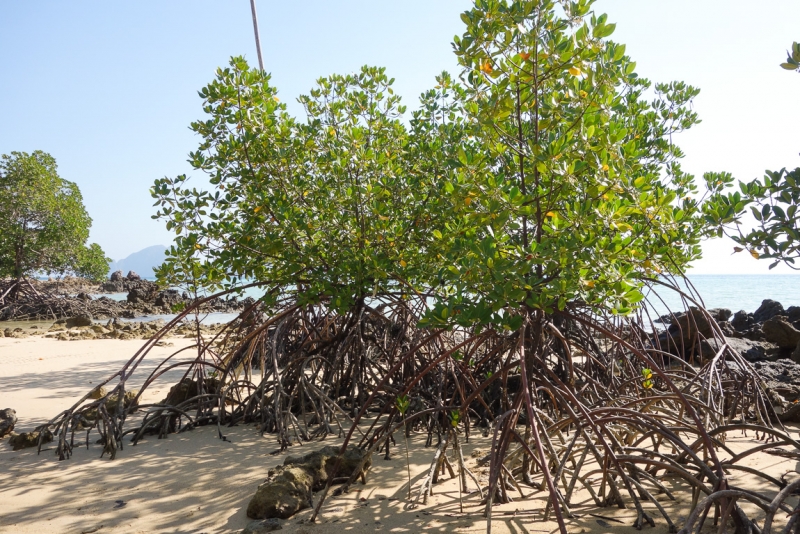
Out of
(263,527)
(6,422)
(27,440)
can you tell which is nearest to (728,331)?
(263,527)

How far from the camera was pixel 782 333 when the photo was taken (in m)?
7.36

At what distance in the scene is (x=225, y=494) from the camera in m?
3.21

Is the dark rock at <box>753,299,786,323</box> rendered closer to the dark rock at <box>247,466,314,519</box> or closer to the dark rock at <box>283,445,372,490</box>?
the dark rock at <box>283,445,372,490</box>

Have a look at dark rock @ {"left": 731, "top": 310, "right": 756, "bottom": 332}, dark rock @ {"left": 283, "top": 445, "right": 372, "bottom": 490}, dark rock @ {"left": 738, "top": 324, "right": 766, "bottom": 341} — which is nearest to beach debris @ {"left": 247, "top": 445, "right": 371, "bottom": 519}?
dark rock @ {"left": 283, "top": 445, "right": 372, "bottom": 490}

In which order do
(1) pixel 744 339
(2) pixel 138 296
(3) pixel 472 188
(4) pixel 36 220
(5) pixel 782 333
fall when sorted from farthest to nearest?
(2) pixel 138 296 → (4) pixel 36 220 → (1) pixel 744 339 → (5) pixel 782 333 → (3) pixel 472 188

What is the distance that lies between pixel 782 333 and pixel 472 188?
22.0ft

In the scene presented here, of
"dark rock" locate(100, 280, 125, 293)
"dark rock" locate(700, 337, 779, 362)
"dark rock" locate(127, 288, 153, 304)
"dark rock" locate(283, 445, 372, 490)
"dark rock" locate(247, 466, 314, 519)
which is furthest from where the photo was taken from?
"dark rock" locate(100, 280, 125, 293)

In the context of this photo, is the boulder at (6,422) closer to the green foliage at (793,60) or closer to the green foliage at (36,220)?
the green foliage at (793,60)

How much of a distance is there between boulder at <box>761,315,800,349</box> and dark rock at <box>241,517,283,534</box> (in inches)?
271

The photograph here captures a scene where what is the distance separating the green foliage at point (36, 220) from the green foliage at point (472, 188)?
1547 cm

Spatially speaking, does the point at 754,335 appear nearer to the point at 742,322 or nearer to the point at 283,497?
the point at 742,322

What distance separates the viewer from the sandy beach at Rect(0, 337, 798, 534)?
8.82 feet

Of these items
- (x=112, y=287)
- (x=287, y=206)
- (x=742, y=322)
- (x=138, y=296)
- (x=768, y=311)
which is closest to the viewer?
(x=287, y=206)

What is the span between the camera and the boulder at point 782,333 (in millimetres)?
7188
